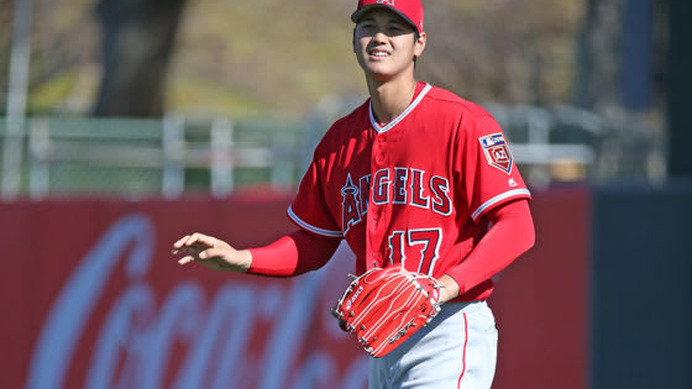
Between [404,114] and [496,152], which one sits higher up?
[404,114]

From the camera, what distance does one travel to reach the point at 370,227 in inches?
143

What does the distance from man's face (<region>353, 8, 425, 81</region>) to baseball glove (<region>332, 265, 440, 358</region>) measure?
2.00ft

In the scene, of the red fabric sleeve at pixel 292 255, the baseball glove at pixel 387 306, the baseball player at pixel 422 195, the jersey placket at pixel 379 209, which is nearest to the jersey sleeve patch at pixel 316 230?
the red fabric sleeve at pixel 292 255

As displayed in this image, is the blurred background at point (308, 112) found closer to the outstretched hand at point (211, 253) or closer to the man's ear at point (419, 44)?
the man's ear at point (419, 44)

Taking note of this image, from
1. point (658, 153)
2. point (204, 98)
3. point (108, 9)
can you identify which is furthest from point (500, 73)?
point (204, 98)

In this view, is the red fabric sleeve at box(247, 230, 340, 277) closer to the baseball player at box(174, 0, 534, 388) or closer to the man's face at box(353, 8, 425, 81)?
the baseball player at box(174, 0, 534, 388)

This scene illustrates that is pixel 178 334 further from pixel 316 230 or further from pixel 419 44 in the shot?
pixel 419 44

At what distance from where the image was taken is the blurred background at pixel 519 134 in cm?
682

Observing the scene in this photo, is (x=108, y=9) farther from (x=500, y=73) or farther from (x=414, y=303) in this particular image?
(x=414, y=303)

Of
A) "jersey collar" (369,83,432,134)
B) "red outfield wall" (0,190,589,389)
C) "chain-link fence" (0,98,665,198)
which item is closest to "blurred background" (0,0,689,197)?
"chain-link fence" (0,98,665,198)

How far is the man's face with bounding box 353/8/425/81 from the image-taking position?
3.53 m

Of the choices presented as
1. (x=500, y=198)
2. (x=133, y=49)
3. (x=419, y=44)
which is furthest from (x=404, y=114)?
(x=133, y=49)

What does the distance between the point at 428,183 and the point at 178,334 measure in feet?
12.0

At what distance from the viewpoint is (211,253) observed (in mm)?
3641
